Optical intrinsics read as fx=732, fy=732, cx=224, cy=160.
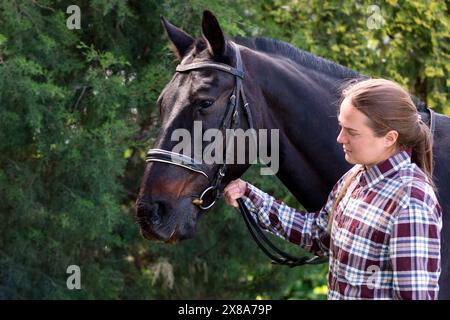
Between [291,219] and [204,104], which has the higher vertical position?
[204,104]

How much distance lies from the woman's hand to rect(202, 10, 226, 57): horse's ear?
52 cm

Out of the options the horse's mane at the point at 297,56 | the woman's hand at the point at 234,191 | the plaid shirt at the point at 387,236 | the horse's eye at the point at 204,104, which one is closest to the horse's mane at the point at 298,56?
the horse's mane at the point at 297,56

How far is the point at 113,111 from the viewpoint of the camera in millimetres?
4746

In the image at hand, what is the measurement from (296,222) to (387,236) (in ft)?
2.11

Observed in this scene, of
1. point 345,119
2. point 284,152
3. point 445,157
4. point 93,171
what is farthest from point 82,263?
point 345,119

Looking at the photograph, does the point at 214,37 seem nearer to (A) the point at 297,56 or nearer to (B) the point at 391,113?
(A) the point at 297,56

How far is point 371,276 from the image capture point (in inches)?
85.4

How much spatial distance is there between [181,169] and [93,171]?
6.89 feet

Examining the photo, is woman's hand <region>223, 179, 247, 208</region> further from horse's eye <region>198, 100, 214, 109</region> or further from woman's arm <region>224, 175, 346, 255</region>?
horse's eye <region>198, 100, 214, 109</region>

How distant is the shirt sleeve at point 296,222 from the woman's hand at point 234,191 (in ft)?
0.23

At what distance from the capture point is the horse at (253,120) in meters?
2.74

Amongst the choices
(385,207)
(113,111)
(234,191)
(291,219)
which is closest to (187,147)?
(234,191)

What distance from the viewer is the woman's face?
222 centimetres

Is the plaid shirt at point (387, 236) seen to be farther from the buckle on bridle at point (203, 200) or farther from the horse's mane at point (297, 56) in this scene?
the horse's mane at point (297, 56)
